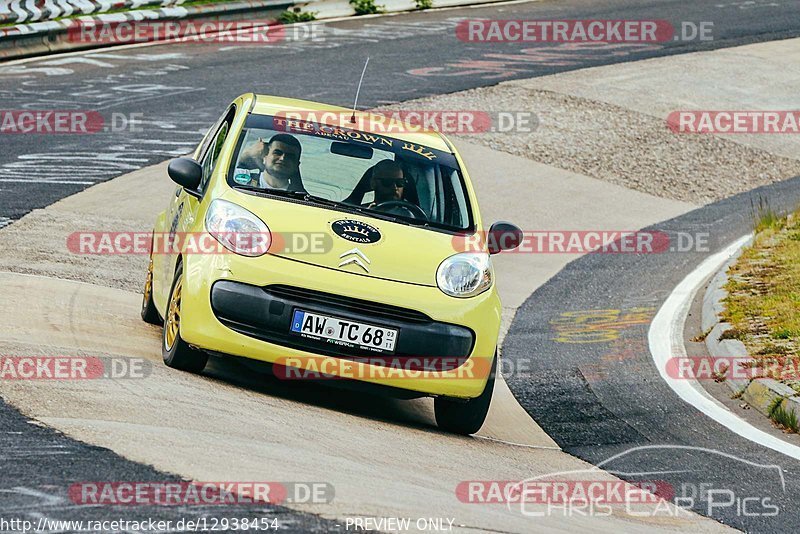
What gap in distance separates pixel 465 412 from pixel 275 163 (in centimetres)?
189

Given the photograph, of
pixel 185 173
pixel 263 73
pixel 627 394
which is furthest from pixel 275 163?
pixel 263 73

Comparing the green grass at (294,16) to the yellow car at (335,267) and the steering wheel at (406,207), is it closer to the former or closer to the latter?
the yellow car at (335,267)

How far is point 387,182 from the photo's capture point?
792 centimetres

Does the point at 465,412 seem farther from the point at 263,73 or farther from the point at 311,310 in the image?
the point at 263,73

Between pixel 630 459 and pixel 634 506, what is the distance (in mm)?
1035

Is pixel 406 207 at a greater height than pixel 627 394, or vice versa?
pixel 406 207

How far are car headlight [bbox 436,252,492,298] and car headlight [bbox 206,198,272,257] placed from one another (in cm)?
99

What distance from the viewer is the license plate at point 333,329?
22.5 ft

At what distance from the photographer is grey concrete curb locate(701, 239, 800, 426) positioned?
8523mm

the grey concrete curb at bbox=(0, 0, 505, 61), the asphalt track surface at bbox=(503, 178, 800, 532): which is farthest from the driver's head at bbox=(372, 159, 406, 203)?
the grey concrete curb at bbox=(0, 0, 505, 61)

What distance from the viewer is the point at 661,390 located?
9.15 metres

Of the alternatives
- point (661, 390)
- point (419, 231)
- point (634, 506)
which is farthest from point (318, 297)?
point (661, 390)

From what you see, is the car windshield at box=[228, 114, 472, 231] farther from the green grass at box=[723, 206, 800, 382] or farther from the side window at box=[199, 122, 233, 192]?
the green grass at box=[723, 206, 800, 382]

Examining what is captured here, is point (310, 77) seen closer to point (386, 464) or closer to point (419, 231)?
point (419, 231)
